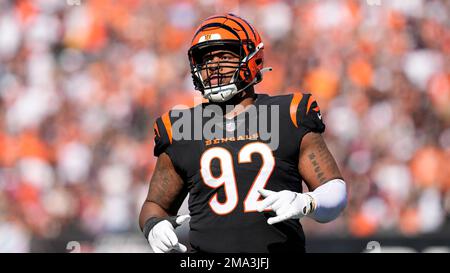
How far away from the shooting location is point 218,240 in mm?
3244

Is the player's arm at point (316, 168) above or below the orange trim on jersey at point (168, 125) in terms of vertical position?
below

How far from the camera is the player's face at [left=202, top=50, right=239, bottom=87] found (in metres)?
3.43

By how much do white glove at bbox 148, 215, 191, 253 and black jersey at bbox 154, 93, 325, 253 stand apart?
0.17m

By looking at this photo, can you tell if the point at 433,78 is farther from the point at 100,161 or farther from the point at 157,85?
the point at 100,161

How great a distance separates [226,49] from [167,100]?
4366 mm

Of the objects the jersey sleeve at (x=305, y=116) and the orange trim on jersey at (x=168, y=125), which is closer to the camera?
the jersey sleeve at (x=305, y=116)

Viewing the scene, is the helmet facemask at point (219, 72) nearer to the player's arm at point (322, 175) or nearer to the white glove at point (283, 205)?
the player's arm at point (322, 175)

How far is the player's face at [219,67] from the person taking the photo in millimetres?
3430

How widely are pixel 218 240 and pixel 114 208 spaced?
14.4 ft

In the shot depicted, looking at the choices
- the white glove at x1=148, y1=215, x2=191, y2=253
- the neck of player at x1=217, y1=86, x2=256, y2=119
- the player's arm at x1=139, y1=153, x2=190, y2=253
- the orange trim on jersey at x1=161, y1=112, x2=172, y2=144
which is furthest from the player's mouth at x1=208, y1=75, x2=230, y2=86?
the white glove at x1=148, y1=215, x2=191, y2=253

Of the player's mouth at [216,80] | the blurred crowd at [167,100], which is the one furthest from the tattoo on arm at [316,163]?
the blurred crowd at [167,100]

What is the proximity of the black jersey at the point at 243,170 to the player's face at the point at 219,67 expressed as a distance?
0.19 meters

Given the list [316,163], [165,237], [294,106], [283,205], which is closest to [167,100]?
[294,106]
